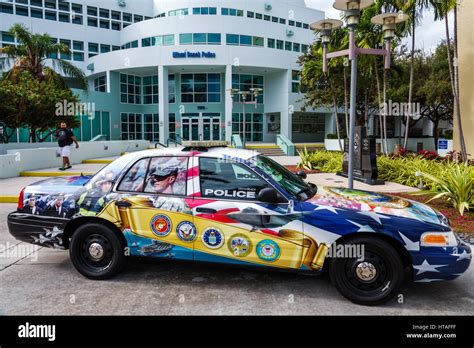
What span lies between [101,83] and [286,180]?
128ft

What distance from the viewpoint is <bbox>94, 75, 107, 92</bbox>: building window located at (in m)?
Result: 38.3

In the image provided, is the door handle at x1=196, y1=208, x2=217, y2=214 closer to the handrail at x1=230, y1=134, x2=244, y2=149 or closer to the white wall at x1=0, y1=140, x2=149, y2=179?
the white wall at x1=0, y1=140, x2=149, y2=179

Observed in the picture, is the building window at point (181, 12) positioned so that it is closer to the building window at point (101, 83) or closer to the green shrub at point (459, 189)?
the building window at point (101, 83)

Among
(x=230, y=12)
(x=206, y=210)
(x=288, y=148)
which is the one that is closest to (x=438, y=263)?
(x=206, y=210)

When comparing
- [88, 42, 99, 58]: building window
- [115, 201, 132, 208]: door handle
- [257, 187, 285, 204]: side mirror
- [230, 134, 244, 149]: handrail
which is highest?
[88, 42, 99, 58]: building window

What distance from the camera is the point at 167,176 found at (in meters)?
4.36

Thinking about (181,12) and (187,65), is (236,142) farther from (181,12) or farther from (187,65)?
(181,12)

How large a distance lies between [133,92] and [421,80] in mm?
26998

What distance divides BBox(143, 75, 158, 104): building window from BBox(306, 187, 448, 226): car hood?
36551mm

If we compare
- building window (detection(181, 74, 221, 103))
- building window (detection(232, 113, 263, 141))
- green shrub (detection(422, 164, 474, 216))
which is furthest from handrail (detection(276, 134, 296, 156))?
green shrub (detection(422, 164, 474, 216))

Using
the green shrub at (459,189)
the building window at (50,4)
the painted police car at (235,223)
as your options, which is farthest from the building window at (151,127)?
the painted police car at (235,223)

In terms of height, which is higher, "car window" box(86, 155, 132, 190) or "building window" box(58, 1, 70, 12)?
"building window" box(58, 1, 70, 12)

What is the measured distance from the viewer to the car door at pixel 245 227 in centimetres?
385

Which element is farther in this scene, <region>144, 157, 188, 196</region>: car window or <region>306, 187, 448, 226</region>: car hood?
<region>144, 157, 188, 196</region>: car window
